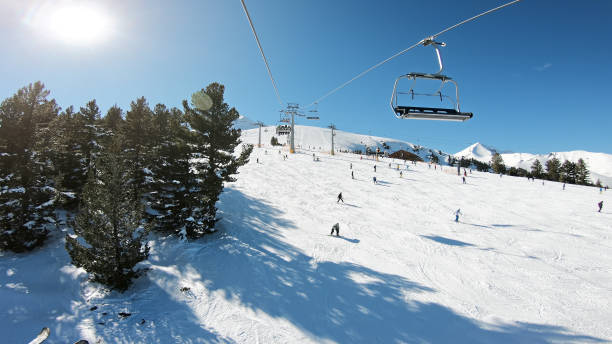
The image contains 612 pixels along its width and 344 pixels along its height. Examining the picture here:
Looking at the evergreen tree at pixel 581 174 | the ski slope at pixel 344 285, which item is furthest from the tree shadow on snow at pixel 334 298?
the evergreen tree at pixel 581 174

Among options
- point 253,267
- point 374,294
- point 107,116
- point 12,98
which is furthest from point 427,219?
point 107,116

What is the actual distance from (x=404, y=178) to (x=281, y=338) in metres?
35.2

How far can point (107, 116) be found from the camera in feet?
81.9

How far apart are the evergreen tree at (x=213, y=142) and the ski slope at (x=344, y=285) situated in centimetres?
404

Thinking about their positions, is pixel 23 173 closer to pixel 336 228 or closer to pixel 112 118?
pixel 112 118

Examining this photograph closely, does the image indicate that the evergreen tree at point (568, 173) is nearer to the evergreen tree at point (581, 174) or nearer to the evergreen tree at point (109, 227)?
the evergreen tree at point (581, 174)

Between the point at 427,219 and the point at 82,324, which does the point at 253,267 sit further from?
the point at 427,219

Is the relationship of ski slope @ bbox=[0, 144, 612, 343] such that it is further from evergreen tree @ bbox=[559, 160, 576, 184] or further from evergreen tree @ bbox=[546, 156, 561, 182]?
evergreen tree @ bbox=[546, 156, 561, 182]

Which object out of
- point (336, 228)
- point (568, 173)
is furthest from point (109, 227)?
point (568, 173)

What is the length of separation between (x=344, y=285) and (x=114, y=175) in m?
13.0

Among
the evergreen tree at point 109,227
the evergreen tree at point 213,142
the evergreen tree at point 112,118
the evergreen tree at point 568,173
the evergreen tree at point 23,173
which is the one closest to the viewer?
the evergreen tree at point 109,227

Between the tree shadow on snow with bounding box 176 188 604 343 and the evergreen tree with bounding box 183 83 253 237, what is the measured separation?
413cm

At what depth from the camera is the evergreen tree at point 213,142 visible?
1677 cm

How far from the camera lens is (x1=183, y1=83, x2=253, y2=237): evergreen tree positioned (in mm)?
16766
